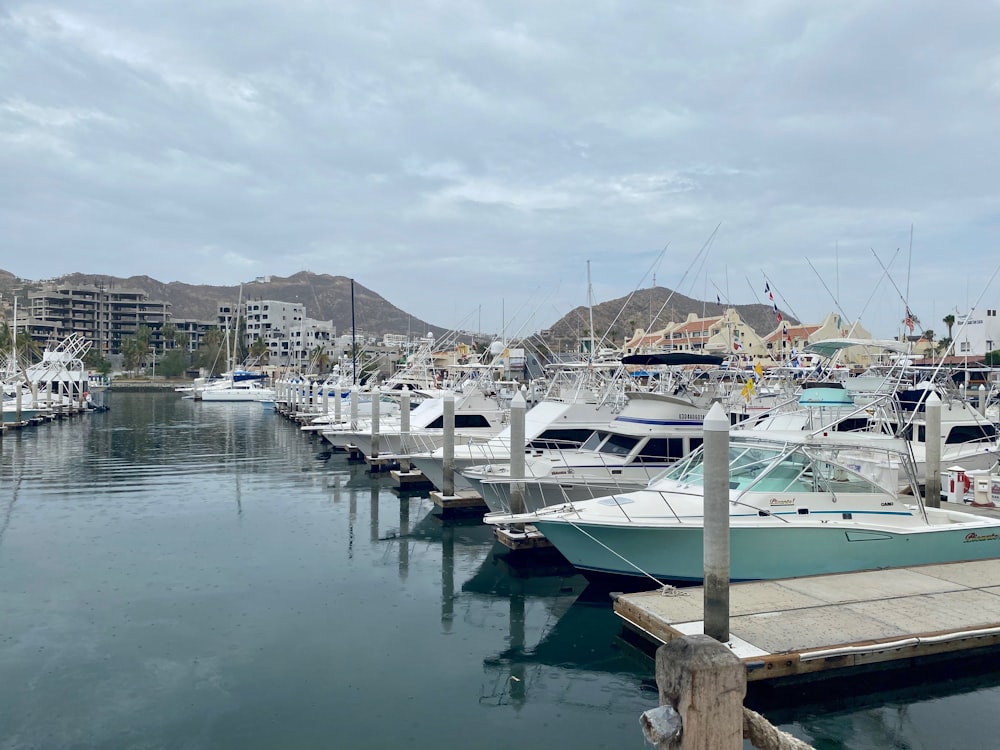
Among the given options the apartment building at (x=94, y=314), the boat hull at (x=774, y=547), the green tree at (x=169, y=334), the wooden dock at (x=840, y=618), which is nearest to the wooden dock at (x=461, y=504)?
the boat hull at (x=774, y=547)

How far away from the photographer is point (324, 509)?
22.6m

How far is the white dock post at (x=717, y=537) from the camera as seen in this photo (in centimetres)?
926

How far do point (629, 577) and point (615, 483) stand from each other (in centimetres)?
399

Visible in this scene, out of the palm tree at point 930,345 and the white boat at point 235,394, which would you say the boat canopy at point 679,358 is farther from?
the white boat at point 235,394

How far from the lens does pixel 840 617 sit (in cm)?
1036

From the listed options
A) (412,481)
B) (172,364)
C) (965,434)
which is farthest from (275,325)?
(965,434)

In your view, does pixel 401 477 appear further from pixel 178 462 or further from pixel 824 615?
pixel 824 615

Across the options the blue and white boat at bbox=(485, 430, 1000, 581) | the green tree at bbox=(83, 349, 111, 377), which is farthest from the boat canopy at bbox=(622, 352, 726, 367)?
the green tree at bbox=(83, 349, 111, 377)

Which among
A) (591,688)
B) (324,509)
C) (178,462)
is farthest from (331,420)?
(591,688)

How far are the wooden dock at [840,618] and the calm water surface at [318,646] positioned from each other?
0.67m

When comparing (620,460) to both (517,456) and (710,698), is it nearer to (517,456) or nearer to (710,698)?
(517,456)

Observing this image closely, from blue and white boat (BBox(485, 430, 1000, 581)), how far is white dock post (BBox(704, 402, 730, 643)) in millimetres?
2872

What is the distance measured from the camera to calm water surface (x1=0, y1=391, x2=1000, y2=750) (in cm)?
902

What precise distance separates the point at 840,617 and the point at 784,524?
6.61 ft
